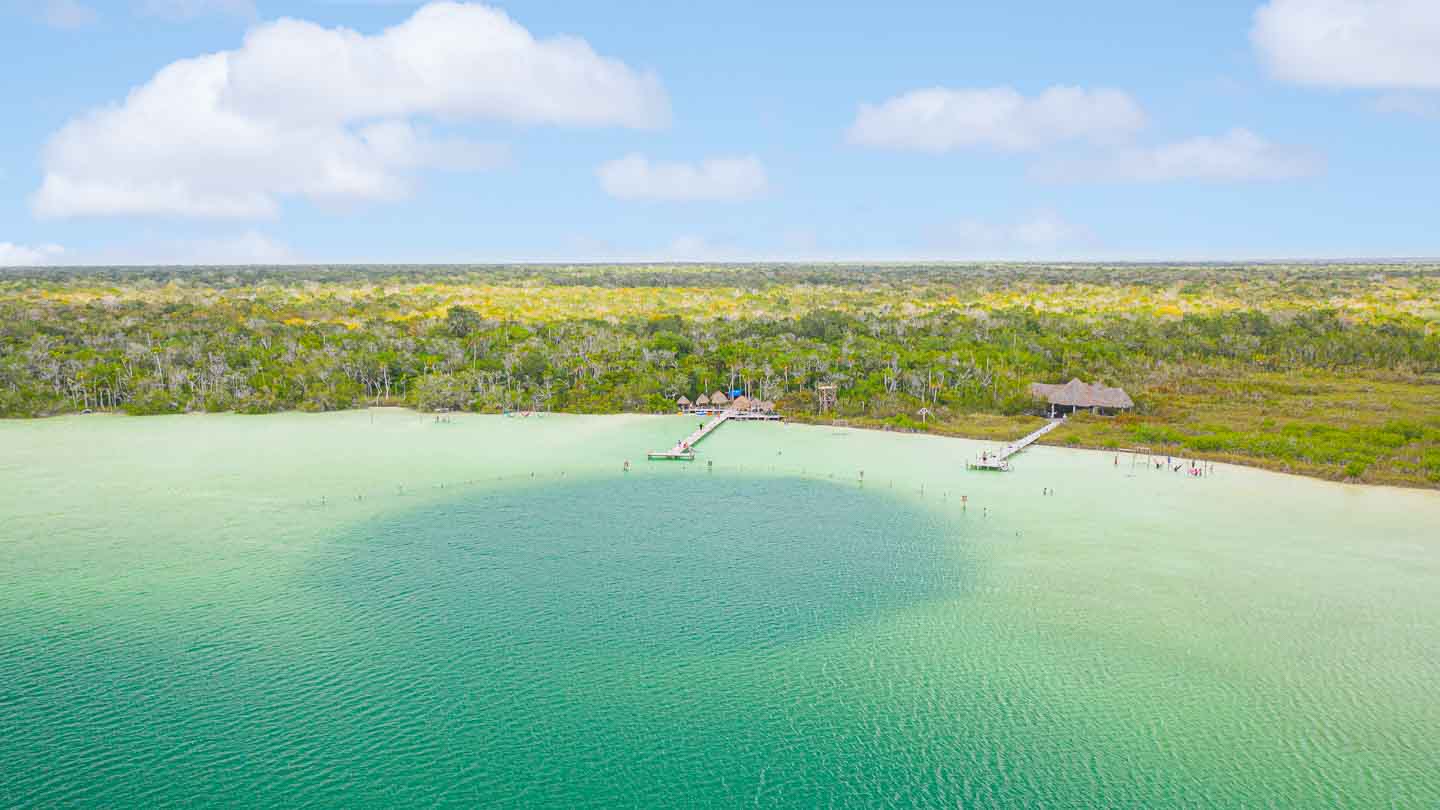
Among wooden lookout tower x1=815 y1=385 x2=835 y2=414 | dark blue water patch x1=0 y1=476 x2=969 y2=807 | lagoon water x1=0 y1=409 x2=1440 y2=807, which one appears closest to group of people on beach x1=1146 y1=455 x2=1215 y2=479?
lagoon water x1=0 y1=409 x2=1440 y2=807

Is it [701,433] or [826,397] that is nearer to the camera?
[701,433]

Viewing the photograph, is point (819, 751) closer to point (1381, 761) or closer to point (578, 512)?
point (1381, 761)

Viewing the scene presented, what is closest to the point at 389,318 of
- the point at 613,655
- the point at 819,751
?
the point at 613,655

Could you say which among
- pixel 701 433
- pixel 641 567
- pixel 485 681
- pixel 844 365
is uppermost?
pixel 844 365

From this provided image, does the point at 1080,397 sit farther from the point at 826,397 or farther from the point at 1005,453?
the point at 826,397

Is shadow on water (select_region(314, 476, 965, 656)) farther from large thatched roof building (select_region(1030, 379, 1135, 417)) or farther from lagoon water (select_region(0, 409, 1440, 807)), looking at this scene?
large thatched roof building (select_region(1030, 379, 1135, 417))

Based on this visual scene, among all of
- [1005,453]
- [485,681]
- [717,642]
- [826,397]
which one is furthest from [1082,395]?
[485,681]

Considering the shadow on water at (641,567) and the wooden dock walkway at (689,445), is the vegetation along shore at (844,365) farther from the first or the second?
the shadow on water at (641,567)
